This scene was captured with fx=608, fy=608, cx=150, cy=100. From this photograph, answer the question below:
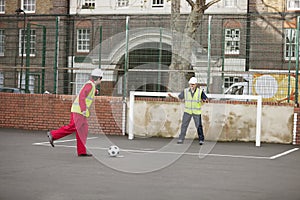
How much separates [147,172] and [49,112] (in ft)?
34.1

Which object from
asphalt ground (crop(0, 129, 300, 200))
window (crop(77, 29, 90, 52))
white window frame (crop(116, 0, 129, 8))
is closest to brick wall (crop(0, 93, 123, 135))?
asphalt ground (crop(0, 129, 300, 200))

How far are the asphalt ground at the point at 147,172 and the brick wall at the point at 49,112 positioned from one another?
288 cm

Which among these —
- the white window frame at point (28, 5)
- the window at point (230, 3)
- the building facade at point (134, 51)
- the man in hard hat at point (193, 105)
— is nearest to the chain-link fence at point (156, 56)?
the building facade at point (134, 51)

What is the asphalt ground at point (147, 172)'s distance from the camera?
26.8ft

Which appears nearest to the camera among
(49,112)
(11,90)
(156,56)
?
(49,112)

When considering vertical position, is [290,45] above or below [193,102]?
above

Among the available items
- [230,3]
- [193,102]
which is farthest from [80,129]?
[230,3]

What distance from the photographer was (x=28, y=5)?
143ft

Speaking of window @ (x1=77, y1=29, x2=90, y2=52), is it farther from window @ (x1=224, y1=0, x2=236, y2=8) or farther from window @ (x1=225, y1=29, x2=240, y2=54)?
window @ (x1=224, y1=0, x2=236, y2=8)

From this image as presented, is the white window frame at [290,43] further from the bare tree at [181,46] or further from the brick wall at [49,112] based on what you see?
the brick wall at [49,112]

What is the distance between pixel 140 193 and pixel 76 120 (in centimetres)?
469

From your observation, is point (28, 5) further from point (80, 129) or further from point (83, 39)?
point (80, 129)

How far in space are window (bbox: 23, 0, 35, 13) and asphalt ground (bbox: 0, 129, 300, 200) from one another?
92.2 feet

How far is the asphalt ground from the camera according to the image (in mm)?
8156
